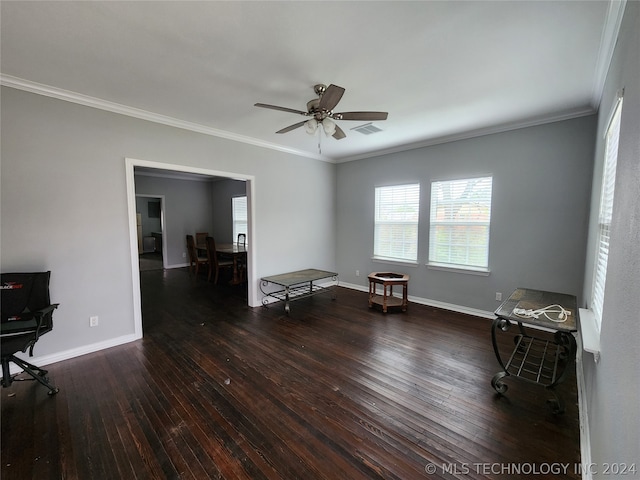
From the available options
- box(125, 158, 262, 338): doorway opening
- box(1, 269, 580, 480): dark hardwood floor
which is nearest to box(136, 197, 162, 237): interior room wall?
box(125, 158, 262, 338): doorway opening

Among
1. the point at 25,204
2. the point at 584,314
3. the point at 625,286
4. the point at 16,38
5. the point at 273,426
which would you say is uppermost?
the point at 16,38

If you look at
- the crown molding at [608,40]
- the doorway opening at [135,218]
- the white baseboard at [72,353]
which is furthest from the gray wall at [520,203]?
the white baseboard at [72,353]

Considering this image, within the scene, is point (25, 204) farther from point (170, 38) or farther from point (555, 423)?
point (555, 423)

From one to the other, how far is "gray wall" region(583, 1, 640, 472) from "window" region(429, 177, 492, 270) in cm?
261

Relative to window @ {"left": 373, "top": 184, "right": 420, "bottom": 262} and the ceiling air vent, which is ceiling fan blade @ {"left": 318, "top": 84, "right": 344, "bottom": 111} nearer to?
the ceiling air vent

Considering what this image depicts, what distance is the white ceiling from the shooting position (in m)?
1.66

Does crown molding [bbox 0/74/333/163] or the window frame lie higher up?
crown molding [bbox 0/74/333/163]

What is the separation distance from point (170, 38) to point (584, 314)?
150 inches

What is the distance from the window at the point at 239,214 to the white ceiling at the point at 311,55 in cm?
452

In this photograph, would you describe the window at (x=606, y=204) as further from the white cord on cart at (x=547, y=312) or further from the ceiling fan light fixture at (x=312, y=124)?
the ceiling fan light fixture at (x=312, y=124)

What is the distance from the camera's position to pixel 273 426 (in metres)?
1.87

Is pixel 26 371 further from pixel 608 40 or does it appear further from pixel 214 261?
pixel 608 40

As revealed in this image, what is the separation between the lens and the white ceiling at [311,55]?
1.66 metres

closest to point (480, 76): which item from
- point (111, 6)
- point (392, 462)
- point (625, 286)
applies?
point (625, 286)
